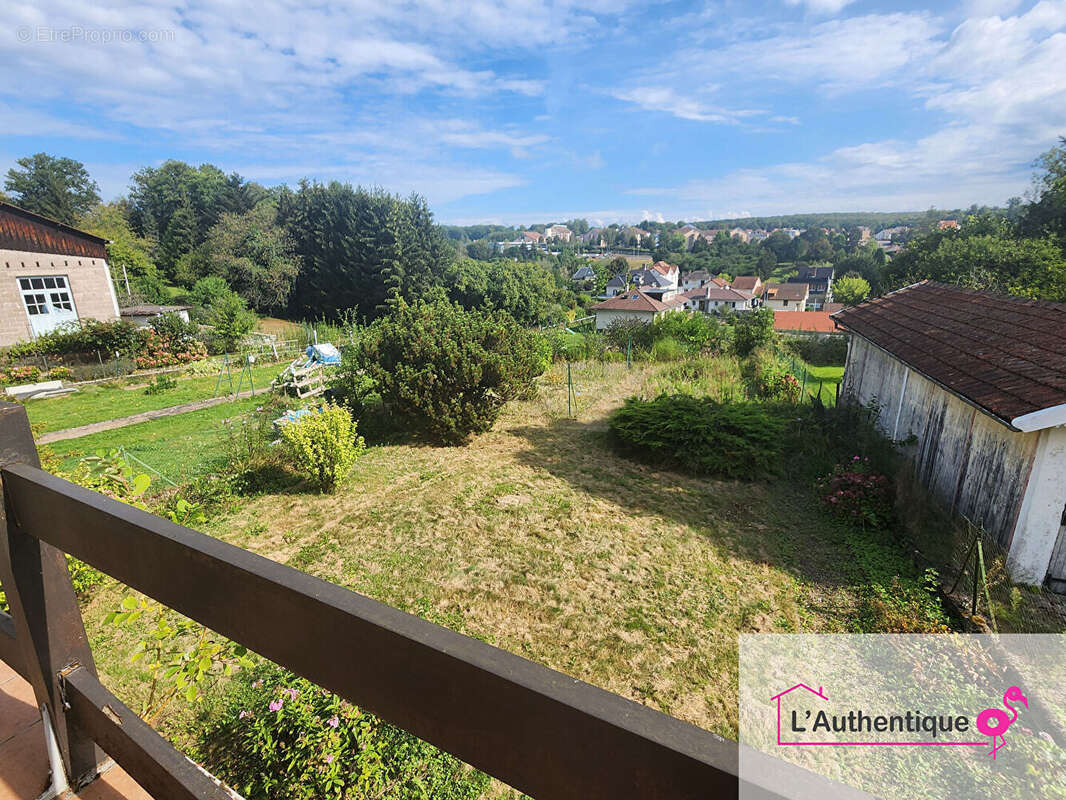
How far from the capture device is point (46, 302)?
18469 millimetres

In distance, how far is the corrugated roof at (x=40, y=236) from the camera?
17.1 meters

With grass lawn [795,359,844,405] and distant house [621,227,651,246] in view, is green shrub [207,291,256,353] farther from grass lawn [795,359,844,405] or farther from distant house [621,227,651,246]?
distant house [621,227,651,246]

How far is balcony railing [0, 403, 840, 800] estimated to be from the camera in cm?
51

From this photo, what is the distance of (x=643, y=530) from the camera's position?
641cm

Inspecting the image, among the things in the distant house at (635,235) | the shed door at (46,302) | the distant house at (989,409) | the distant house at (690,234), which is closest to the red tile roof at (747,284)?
the distant house at (989,409)

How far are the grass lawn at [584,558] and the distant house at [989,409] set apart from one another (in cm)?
147

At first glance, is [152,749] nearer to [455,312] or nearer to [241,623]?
[241,623]

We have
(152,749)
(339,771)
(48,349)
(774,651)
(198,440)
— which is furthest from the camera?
(48,349)

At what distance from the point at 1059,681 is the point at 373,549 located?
627 cm

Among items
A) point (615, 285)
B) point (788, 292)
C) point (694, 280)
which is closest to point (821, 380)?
point (788, 292)

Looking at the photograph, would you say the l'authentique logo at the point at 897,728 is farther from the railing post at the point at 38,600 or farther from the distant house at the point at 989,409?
the railing post at the point at 38,600

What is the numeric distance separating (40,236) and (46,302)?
2325 mm

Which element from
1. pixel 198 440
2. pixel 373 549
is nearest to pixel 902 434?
pixel 373 549

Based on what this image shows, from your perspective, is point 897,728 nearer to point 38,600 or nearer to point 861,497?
point 861,497
